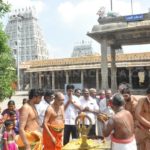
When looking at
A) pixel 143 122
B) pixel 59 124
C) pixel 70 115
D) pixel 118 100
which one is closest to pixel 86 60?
pixel 70 115

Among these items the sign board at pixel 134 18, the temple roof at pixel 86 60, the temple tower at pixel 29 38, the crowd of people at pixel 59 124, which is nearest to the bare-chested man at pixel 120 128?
the crowd of people at pixel 59 124

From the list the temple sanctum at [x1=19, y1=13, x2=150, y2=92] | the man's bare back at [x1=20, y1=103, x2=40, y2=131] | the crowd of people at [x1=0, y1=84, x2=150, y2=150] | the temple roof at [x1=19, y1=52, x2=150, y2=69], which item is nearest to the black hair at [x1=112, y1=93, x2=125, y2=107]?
the crowd of people at [x1=0, y1=84, x2=150, y2=150]

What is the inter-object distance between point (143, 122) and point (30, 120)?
63.0 inches

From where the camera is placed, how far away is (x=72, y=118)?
8.12 metres

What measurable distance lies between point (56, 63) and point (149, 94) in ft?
135

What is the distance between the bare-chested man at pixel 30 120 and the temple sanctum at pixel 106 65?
63.0 ft

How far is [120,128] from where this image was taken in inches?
179

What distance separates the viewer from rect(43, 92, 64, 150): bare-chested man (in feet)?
19.5

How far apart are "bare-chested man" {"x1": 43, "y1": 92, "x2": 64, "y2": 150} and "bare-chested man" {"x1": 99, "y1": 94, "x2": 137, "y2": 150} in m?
1.50

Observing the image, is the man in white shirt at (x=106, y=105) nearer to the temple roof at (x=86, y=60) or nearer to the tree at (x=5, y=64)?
the tree at (x=5, y=64)

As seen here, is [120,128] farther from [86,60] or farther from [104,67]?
[86,60]

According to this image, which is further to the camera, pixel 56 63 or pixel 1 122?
pixel 56 63

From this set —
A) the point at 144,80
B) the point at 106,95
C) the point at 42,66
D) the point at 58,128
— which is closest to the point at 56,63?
the point at 42,66

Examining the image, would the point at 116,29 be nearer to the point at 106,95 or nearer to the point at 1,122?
the point at 106,95
